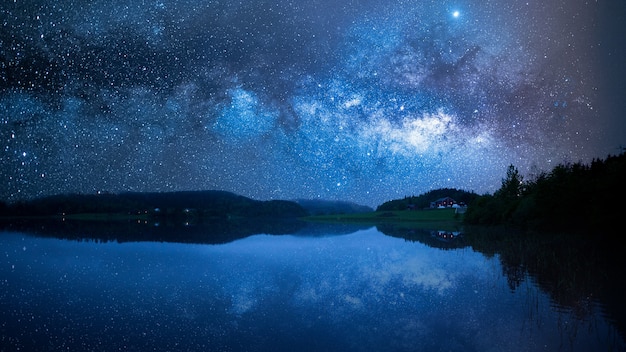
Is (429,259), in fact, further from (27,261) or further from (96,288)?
(27,261)

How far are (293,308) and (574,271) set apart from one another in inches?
636

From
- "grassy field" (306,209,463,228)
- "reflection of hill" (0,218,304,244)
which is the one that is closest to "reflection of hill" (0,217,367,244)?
"reflection of hill" (0,218,304,244)

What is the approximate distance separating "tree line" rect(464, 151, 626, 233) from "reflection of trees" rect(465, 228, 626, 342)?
12.1 ft

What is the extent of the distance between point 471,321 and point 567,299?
18.4ft

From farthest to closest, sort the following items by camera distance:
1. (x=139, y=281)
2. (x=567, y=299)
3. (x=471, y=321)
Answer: (x=139, y=281) < (x=567, y=299) < (x=471, y=321)

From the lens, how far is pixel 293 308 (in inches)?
623

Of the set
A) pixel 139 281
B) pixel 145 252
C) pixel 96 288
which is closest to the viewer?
pixel 96 288

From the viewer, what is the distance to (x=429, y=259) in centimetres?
2967

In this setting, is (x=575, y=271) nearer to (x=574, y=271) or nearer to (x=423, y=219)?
(x=574, y=271)

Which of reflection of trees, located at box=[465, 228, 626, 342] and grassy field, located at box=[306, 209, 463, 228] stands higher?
grassy field, located at box=[306, 209, 463, 228]

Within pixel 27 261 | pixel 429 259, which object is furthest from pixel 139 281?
pixel 429 259

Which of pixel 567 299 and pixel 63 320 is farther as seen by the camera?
pixel 567 299

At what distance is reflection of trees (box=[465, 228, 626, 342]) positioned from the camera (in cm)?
1587

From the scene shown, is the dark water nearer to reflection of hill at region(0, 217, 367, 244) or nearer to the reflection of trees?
the reflection of trees
